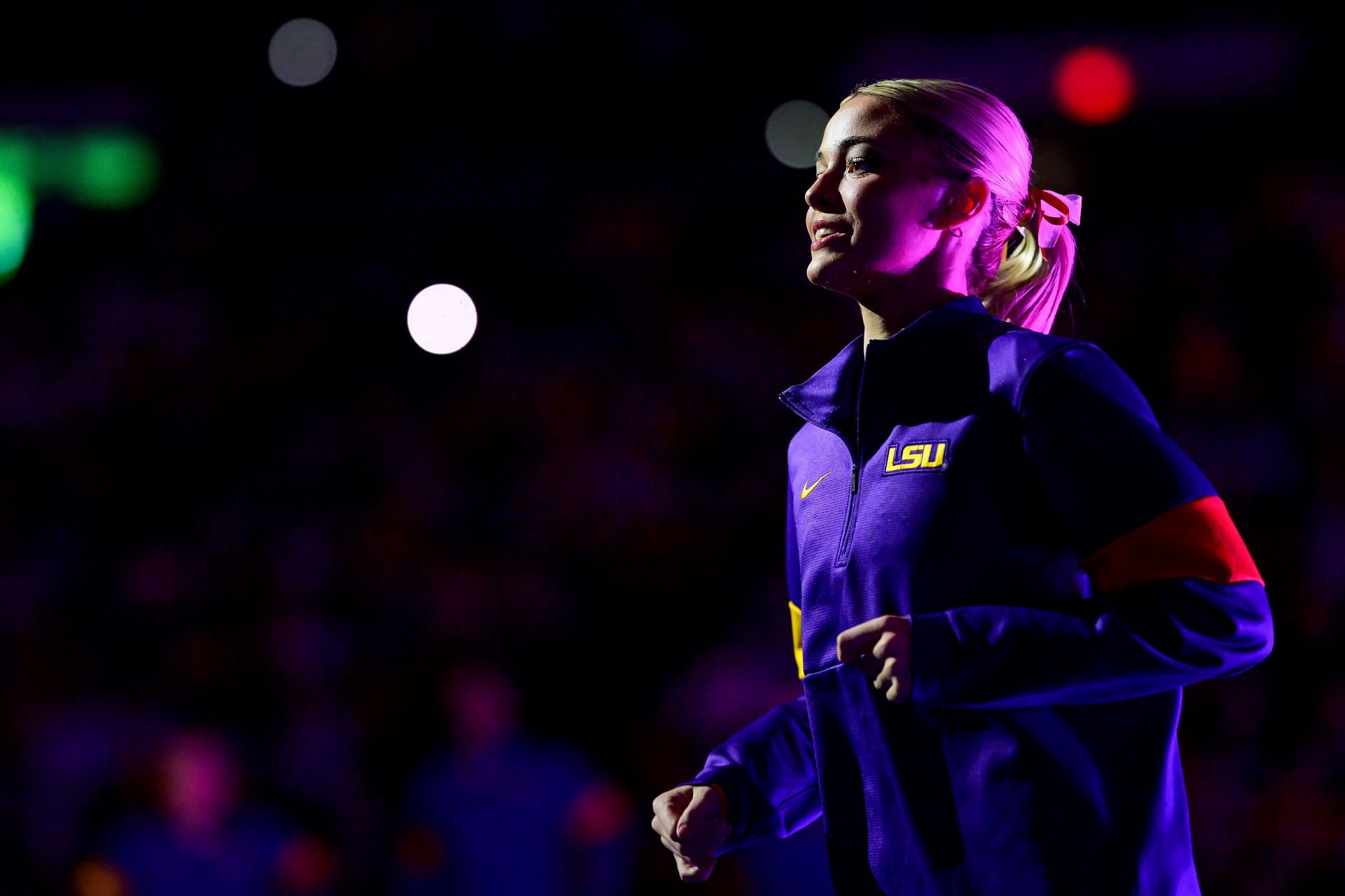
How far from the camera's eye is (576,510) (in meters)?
7.19

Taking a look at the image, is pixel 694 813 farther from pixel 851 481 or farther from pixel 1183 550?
pixel 1183 550

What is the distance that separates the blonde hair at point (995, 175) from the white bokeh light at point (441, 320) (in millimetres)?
6423

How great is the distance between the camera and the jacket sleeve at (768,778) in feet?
6.63

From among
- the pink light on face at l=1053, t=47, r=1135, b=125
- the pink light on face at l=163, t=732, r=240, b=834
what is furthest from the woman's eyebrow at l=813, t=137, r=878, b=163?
the pink light on face at l=1053, t=47, r=1135, b=125

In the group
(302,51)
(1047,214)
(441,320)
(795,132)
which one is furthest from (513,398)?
(1047,214)

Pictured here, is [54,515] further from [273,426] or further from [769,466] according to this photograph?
[769,466]

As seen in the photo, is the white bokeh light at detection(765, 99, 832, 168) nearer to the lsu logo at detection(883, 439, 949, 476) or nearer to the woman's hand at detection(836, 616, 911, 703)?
the lsu logo at detection(883, 439, 949, 476)

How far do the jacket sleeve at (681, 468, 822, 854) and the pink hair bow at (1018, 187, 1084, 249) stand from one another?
2.60 feet

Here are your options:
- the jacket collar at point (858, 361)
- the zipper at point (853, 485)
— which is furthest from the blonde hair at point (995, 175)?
the zipper at point (853, 485)

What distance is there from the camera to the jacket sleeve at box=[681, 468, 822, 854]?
2021mm

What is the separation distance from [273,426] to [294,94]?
272cm

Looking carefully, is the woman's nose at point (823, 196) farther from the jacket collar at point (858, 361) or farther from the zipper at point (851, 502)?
the zipper at point (851, 502)

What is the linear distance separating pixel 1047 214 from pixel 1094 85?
7211 millimetres

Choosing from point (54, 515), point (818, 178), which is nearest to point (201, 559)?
point (54, 515)
